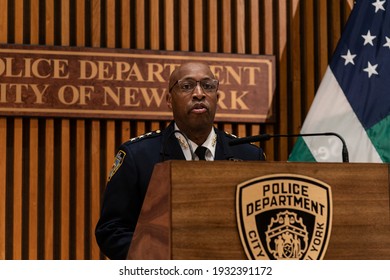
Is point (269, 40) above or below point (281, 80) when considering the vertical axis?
above

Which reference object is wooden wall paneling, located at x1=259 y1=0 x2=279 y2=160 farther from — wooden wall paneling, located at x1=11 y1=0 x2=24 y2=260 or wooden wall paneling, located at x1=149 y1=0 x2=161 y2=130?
wooden wall paneling, located at x1=11 y1=0 x2=24 y2=260

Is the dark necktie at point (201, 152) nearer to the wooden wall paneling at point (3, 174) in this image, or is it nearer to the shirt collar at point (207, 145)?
the shirt collar at point (207, 145)

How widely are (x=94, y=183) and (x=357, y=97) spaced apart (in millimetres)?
1435

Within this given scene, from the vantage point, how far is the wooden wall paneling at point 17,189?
4.02m

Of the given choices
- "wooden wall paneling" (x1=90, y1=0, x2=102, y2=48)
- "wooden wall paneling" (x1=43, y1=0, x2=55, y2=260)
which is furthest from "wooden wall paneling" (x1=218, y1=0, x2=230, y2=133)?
"wooden wall paneling" (x1=43, y1=0, x2=55, y2=260)

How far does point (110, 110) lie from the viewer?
4.11m

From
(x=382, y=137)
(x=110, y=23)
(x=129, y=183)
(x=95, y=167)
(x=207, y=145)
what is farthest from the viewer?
(x=110, y=23)

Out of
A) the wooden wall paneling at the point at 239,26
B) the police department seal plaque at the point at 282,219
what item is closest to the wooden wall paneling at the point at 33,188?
the wooden wall paneling at the point at 239,26

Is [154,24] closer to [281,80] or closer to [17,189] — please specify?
[281,80]

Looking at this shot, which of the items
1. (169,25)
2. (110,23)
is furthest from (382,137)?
(110,23)

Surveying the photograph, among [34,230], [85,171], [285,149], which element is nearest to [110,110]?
[85,171]

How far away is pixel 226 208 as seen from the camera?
67.4 inches

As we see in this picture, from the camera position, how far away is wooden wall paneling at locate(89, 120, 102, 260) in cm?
409
